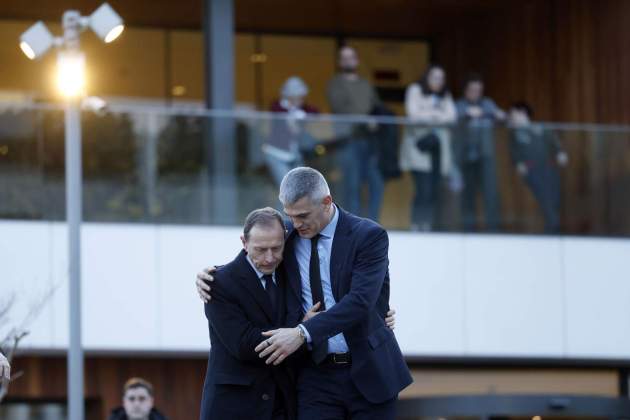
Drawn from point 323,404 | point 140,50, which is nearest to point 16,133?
point 140,50

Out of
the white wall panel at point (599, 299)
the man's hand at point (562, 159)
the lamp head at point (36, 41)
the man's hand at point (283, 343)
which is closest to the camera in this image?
the man's hand at point (283, 343)

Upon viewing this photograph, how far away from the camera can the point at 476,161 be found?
54.5 ft

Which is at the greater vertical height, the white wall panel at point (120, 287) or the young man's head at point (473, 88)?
the young man's head at point (473, 88)

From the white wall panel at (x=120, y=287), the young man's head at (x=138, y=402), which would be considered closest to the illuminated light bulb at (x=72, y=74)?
the white wall panel at (x=120, y=287)

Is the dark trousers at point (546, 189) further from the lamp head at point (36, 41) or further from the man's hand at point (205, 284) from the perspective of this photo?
the man's hand at point (205, 284)

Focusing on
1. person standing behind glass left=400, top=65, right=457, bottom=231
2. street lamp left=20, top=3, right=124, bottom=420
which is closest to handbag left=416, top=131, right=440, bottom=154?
person standing behind glass left=400, top=65, right=457, bottom=231

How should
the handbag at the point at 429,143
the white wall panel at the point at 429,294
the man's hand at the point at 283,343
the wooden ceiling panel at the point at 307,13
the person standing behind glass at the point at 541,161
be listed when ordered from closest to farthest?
the man's hand at the point at 283,343, the handbag at the point at 429,143, the person standing behind glass at the point at 541,161, the white wall panel at the point at 429,294, the wooden ceiling panel at the point at 307,13

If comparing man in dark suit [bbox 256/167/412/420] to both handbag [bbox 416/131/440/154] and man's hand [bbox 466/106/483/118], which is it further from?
man's hand [bbox 466/106/483/118]

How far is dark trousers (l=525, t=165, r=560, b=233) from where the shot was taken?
16766mm

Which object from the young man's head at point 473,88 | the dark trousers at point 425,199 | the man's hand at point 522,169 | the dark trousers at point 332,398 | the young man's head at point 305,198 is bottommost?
the dark trousers at point 332,398

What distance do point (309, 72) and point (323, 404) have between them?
15857 mm

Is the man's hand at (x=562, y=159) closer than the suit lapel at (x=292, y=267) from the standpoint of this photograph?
No

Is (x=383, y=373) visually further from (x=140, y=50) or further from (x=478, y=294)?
(x=140, y=50)

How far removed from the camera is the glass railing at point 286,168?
1569 cm
